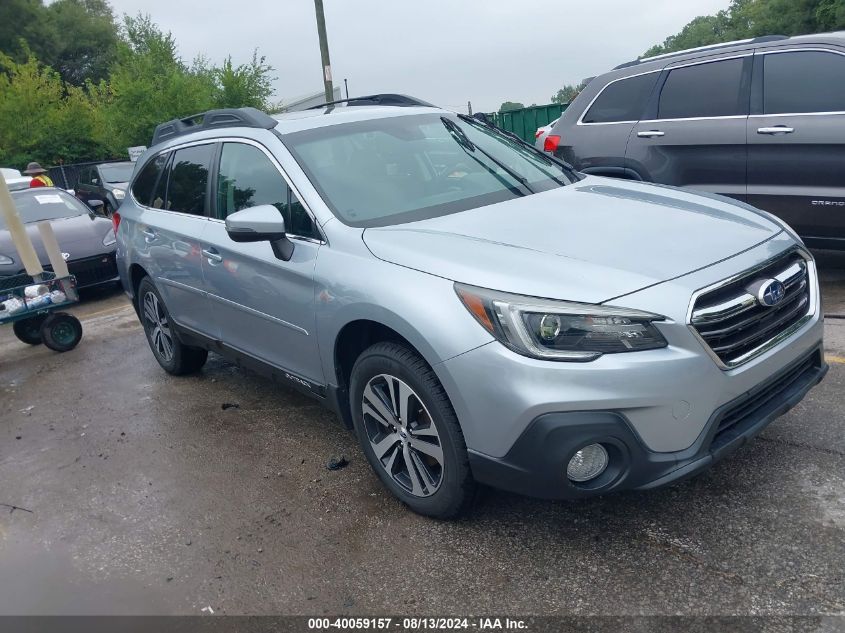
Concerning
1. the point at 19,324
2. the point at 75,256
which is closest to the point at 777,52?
the point at 19,324

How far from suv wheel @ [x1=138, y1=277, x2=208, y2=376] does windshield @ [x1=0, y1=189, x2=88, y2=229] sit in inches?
191

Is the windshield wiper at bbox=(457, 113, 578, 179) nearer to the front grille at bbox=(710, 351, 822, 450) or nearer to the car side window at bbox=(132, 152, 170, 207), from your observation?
the front grille at bbox=(710, 351, 822, 450)

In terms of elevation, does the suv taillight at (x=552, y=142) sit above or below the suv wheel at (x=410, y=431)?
above

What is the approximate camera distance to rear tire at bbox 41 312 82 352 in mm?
6859

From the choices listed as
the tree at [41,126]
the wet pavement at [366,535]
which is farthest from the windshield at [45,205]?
the tree at [41,126]

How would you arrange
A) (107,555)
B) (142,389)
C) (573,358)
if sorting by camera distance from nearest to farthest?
(573,358)
(107,555)
(142,389)

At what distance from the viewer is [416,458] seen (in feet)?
10.6

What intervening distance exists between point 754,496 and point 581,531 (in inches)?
29.3

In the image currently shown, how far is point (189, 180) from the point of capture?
4.87 metres

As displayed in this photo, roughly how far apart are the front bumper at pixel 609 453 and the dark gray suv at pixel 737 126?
10.6 ft

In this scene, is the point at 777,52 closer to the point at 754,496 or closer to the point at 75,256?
the point at 754,496

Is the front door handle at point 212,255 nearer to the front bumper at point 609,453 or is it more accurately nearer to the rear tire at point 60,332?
the front bumper at point 609,453

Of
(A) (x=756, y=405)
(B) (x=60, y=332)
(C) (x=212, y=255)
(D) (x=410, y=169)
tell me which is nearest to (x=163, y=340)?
(C) (x=212, y=255)

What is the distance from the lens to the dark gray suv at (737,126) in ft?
17.8
